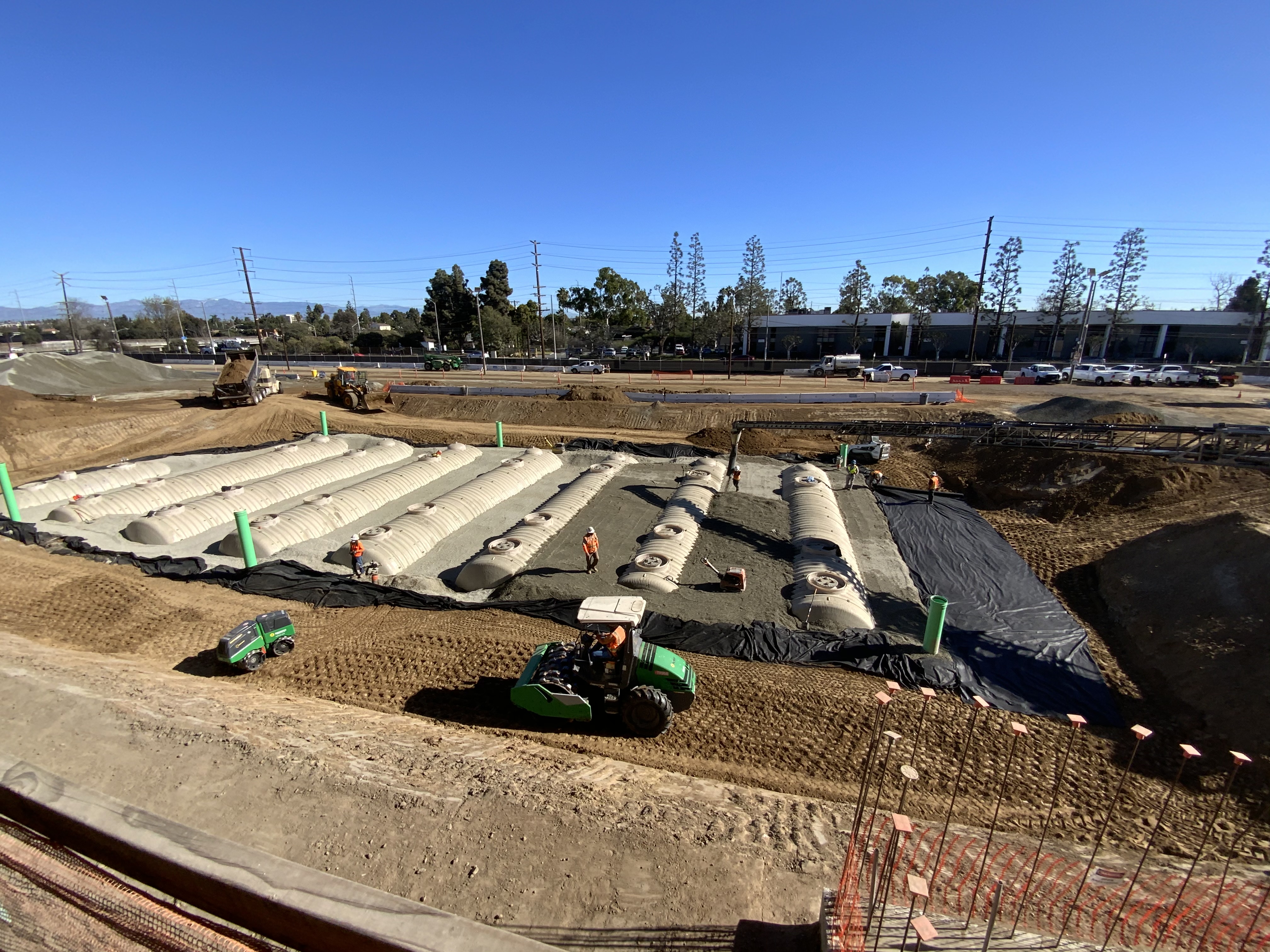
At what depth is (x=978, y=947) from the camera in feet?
17.3

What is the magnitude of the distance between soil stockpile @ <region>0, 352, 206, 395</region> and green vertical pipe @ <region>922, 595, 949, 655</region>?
49534 millimetres

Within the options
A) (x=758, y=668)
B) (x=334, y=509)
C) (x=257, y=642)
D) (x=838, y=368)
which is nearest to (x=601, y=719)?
(x=758, y=668)

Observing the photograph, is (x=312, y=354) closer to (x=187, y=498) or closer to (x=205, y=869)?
(x=187, y=498)

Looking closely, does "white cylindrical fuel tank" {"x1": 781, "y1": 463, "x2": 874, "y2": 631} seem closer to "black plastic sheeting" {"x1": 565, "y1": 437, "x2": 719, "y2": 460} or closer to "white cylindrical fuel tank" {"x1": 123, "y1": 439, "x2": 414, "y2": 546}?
"black plastic sheeting" {"x1": 565, "y1": 437, "x2": 719, "y2": 460}

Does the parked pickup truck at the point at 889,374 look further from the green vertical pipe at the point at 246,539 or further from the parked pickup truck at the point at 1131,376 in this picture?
the green vertical pipe at the point at 246,539

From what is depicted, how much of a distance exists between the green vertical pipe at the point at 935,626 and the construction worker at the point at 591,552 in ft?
26.8

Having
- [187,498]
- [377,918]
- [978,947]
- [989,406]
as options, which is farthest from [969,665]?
[989,406]

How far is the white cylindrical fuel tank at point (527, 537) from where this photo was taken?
1599 cm

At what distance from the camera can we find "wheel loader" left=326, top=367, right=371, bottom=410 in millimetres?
39812

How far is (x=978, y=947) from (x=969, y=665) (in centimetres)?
892

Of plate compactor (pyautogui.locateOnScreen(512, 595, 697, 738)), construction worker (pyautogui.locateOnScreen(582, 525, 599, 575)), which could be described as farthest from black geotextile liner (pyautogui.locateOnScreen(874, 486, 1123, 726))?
construction worker (pyautogui.locateOnScreen(582, 525, 599, 575))

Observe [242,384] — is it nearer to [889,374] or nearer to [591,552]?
[591,552]

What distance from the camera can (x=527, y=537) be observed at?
17766 mm

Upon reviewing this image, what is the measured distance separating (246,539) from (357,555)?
3117 mm
